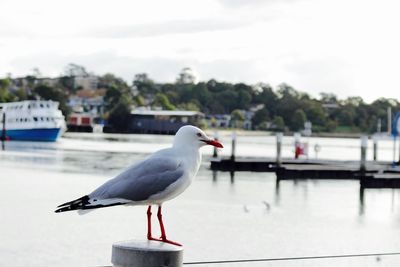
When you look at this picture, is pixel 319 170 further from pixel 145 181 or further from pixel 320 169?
pixel 145 181

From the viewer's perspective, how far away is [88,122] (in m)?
186

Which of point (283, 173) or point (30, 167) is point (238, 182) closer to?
point (283, 173)

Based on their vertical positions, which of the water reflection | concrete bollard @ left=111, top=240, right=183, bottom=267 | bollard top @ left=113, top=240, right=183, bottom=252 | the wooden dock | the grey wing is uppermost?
the grey wing

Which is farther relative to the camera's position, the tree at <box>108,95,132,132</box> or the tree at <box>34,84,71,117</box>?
the tree at <box>108,95,132,132</box>

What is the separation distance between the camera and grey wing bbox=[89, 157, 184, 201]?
7.68 m

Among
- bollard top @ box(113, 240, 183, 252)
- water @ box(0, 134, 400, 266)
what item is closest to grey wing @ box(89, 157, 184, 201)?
bollard top @ box(113, 240, 183, 252)

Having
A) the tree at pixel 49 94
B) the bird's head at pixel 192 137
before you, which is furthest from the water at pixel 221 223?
the tree at pixel 49 94

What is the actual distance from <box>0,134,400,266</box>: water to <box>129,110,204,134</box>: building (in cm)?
14418

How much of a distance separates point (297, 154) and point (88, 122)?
138 metres

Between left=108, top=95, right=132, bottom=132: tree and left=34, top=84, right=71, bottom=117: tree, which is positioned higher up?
left=34, top=84, right=71, bottom=117: tree

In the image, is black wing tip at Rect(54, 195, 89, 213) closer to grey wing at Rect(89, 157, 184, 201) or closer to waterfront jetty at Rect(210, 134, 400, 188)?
grey wing at Rect(89, 157, 184, 201)

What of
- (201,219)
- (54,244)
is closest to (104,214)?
(201,219)

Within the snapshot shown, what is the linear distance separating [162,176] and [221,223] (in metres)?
14.7

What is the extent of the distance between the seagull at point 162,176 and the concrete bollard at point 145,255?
30 centimetres
